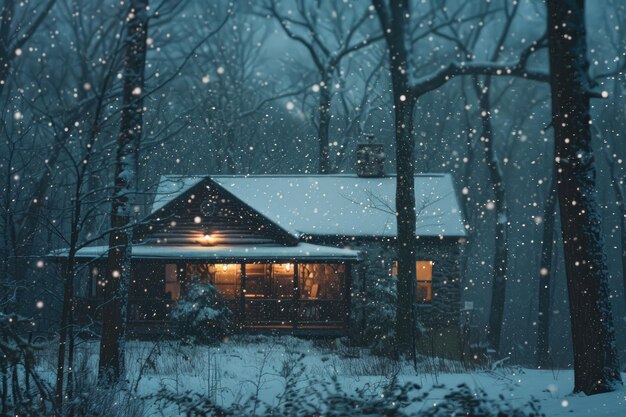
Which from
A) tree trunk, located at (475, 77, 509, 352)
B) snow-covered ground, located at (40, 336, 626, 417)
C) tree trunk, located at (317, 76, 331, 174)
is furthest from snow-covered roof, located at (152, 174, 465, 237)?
snow-covered ground, located at (40, 336, 626, 417)

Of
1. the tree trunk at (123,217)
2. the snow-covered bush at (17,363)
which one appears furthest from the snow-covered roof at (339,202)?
the snow-covered bush at (17,363)

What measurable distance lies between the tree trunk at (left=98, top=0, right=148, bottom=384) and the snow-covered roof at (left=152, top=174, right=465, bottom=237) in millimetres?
11382

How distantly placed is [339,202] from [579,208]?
15.4 meters

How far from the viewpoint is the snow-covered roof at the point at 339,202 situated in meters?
21.9

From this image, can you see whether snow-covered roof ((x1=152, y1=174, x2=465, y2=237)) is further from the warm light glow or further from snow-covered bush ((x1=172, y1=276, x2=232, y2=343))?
snow-covered bush ((x1=172, y1=276, x2=232, y2=343))

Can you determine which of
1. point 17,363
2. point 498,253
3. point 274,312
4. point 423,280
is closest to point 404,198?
point 274,312

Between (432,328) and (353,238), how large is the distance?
4263 mm

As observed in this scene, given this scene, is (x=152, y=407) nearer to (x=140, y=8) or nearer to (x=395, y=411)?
(x=395, y=411)

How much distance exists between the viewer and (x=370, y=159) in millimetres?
24969

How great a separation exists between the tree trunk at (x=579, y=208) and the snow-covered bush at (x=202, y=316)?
444 inches

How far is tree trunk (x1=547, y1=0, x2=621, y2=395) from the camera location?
7898mm

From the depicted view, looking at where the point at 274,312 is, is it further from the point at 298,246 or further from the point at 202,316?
the point at 202,316

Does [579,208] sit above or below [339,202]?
below

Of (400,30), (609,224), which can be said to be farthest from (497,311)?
(609,224)
